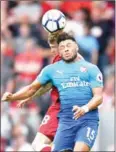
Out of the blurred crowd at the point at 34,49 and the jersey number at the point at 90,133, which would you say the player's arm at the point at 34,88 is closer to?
the jersey number at the point at 90,133

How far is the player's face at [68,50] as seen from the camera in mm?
12617

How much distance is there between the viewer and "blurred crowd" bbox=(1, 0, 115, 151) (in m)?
18.6

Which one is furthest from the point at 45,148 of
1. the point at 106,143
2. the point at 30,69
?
the point at 30,69

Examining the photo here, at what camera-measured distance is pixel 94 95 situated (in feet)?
41.0

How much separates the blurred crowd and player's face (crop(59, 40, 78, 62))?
4.91 metres

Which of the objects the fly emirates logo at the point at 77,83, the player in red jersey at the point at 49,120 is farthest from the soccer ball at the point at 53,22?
the fly emirates logo at the point at 77,83

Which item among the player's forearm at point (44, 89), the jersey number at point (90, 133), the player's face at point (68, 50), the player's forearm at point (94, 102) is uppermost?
the player's face at point (68, 50)

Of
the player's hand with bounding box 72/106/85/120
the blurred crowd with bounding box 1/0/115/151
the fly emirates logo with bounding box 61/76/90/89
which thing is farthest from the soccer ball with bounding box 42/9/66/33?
the blurred crowd with bounding box 1/0/115/151

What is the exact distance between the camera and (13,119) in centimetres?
1861

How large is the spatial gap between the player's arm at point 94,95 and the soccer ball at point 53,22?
43.6 inches

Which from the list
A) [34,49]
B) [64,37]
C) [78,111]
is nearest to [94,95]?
[78,111]

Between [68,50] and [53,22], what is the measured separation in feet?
3.14

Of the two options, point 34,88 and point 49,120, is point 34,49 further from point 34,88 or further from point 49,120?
point 34,88

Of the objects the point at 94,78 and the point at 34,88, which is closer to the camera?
the point at 94,78
